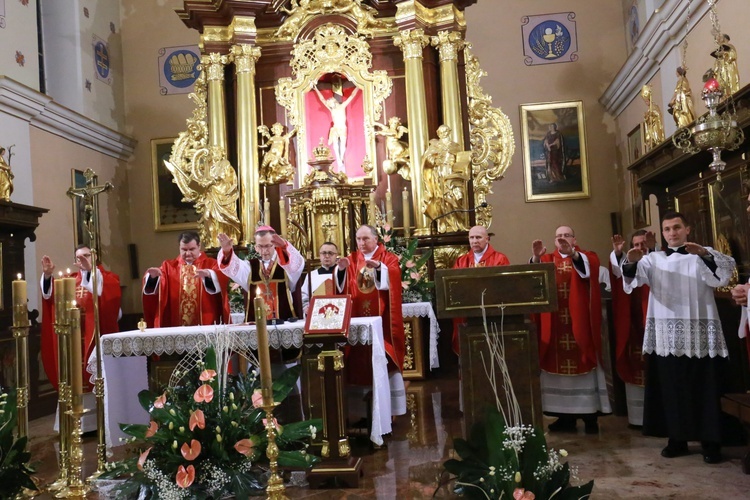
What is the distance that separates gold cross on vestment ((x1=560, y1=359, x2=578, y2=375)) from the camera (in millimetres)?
6269

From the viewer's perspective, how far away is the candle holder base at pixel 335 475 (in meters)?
4.71

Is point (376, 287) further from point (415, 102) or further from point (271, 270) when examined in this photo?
point (415, 102)

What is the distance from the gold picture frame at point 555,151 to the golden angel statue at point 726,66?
6.26m

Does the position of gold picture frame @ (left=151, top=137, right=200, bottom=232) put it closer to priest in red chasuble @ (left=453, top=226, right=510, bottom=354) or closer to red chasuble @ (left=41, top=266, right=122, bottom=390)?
red chasuble @ (left=41, top=266, right=122, bottom=390)

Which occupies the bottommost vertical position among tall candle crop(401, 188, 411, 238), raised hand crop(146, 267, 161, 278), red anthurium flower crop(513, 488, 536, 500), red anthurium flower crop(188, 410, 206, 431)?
red anthurium flower crop(513, 488, 536, 500)

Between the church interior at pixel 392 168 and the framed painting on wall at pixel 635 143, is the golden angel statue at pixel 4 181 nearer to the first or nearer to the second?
the church interior at pixel 392 168

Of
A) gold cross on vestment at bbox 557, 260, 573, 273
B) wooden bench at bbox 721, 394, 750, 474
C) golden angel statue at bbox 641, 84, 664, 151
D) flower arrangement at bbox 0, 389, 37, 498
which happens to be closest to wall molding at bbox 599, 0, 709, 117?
golden angel statue at bbox 641, 84, 664, 151

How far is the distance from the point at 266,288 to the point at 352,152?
20.1 ft

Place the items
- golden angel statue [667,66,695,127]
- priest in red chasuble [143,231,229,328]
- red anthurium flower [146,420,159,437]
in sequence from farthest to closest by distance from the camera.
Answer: golden angel statue [667,66,695,127], priest in red chasuble [143,231,229,328], red anthurium flower [146,420,159,437]

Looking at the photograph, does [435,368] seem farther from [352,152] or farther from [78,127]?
[78,127]

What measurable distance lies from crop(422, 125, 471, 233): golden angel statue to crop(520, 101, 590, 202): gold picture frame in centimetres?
355

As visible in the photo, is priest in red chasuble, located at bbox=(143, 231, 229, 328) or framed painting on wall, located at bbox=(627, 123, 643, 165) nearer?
priest in red chasuble, located at bbox=(143, 231, 229, 328)

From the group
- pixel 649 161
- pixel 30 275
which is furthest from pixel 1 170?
pixel 649 161

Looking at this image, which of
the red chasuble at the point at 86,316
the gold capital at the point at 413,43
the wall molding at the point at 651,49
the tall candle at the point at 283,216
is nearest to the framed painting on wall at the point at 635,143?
the wall molding at the point at 651,49
